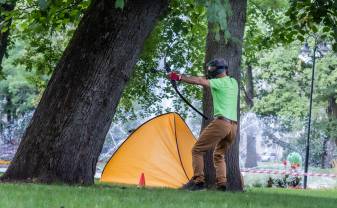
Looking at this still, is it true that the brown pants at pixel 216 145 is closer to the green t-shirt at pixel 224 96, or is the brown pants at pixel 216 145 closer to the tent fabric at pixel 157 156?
the green t-shirt at pixel 224 96

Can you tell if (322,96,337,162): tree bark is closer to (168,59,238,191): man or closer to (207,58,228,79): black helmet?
(168,59,238,191): man

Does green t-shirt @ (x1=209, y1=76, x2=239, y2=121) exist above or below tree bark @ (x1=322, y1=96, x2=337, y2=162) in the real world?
below

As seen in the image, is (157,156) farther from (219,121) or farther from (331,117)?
(331,117)

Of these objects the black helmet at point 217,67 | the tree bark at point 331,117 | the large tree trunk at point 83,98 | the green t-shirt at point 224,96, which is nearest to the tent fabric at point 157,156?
the green t-shirt at point 224,96

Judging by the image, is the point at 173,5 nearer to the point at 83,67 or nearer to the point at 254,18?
the point at 83,67

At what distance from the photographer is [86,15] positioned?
8.78 meters

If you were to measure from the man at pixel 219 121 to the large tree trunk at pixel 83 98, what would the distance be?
1.45m

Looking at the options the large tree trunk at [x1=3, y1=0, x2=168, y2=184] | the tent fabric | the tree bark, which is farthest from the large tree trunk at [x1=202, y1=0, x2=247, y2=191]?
the tree bark

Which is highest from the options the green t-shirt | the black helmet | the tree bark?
the tree bark

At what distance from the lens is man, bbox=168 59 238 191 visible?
9508mm

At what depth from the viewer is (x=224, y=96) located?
9508mm

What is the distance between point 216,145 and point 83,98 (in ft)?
7.77

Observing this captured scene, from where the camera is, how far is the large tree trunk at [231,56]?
10.5 metres

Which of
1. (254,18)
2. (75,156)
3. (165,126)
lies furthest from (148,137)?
(254,18)
